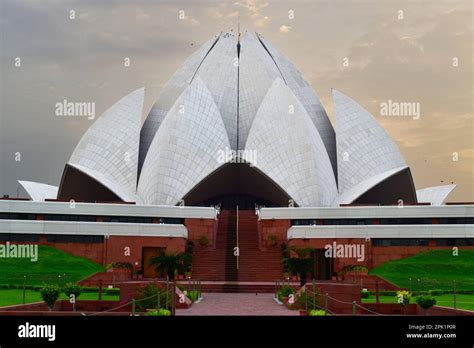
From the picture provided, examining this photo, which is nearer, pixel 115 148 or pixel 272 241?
pixel 272 241

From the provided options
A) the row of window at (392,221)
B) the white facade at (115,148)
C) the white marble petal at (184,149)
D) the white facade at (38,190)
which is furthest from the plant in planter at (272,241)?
the white facade at (38,190)

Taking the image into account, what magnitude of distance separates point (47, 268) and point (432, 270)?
543 inches

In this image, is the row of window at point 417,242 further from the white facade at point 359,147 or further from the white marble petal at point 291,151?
the white facade at point 359,147

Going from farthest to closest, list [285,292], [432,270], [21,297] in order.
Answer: [432,270], [285,292], [21,297]

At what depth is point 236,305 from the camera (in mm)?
16531

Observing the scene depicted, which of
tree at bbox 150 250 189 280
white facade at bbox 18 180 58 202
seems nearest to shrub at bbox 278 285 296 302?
tree at bbox 150 250 189 280

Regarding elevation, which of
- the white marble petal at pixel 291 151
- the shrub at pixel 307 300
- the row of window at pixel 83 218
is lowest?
the shrub at pixel 307 300

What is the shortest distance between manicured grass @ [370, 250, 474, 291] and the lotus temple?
0.94 meters

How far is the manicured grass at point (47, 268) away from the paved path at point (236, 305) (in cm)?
506

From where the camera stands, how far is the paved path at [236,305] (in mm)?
14625

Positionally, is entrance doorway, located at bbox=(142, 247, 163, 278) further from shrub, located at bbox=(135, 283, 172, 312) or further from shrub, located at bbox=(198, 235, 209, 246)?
shrub, located at bbox=(135, 283, 172, 312)

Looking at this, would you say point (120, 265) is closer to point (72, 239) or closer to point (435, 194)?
point (72, 239)

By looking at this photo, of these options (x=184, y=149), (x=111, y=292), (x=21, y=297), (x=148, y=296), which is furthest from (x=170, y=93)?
(x=148, y=296)
